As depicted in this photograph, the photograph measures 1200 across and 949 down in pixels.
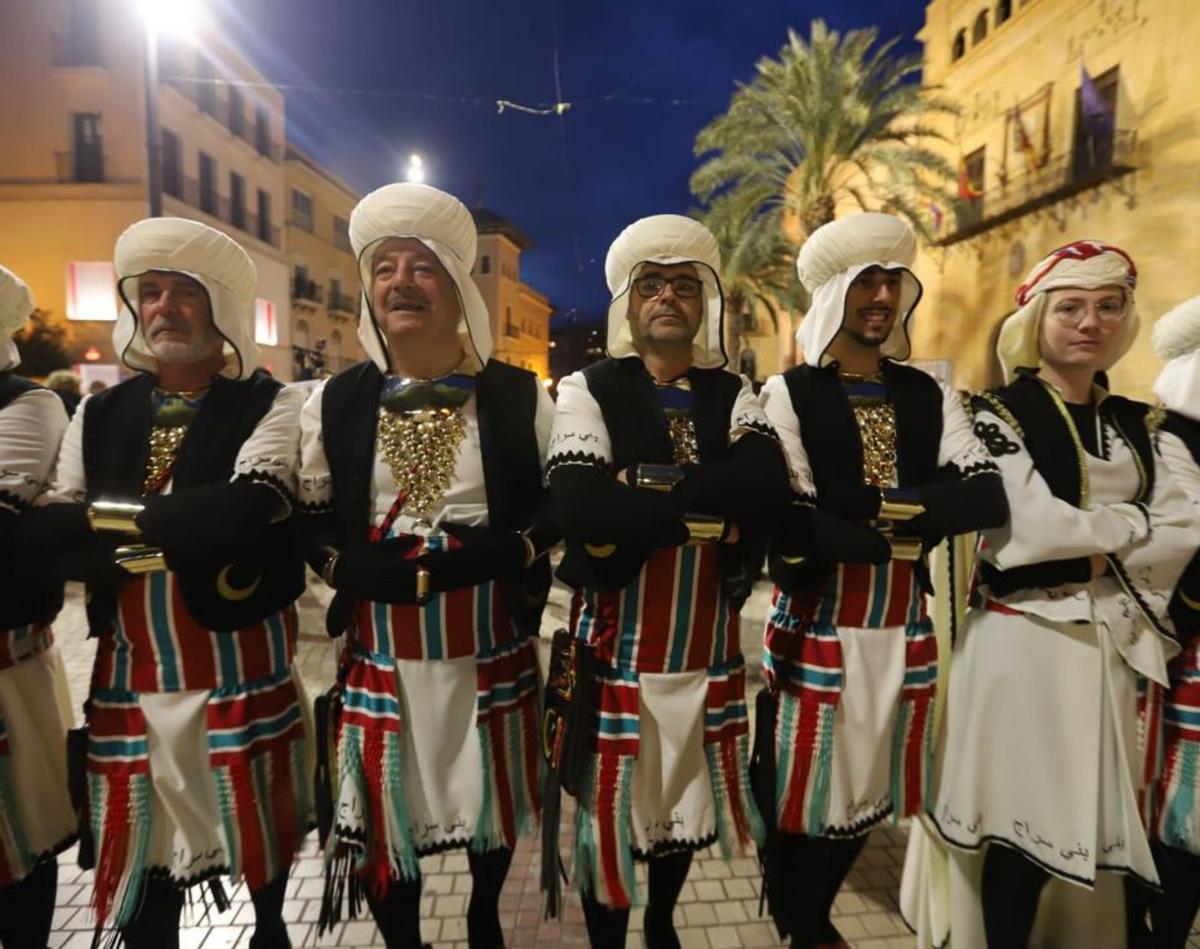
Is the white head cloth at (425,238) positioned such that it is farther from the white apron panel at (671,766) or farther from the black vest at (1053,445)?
the black vest at (1053,445)

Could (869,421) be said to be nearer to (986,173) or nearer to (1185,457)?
(1185,457)

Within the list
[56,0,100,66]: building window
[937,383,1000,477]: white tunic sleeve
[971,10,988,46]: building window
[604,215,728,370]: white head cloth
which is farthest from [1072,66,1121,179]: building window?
[56,0,100,66]: building window

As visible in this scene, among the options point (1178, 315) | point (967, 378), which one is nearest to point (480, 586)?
point (1178, 315)

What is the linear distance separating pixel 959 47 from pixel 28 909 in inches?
874

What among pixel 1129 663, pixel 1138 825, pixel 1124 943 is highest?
pixel 1129 663

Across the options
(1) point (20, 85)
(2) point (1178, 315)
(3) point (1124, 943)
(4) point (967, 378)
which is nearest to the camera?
(3) point (1124, 943)

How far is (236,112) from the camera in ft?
66.3

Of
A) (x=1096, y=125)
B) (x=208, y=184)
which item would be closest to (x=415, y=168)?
(x=1096, y=125)

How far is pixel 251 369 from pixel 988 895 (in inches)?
114

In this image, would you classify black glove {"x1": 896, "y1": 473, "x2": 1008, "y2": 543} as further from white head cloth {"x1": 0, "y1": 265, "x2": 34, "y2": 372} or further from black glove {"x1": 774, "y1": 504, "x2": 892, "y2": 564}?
white head cloth {"x1": 0, "y1": 265, "x2": 34, "y2": 372}

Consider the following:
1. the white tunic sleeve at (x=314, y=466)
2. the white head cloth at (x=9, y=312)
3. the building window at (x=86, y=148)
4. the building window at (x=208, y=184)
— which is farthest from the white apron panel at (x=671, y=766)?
the building window at (x=208, y=184)

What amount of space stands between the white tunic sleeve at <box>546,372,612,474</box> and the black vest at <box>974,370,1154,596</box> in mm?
1244

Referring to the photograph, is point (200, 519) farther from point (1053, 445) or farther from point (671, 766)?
point (1053, 445)

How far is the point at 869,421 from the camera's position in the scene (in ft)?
7.38
